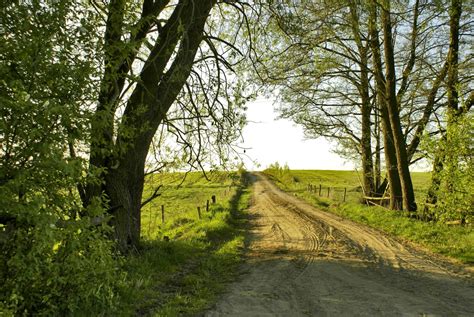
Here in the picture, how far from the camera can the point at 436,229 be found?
535 inches

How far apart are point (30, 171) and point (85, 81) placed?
A: 1.41m

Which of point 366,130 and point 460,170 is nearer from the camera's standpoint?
point 460,170

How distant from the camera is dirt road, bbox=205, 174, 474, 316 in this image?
6.42 metres

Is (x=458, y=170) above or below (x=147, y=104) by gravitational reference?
below

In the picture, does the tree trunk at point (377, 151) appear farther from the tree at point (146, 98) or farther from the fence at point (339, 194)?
the tree at point (146, 98)

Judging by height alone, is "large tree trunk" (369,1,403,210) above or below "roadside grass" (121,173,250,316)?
above

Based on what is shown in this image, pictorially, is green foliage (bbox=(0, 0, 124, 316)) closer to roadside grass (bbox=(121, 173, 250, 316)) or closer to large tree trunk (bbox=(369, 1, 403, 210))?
roadside grass (bbox=(121, 173, 250, 316))

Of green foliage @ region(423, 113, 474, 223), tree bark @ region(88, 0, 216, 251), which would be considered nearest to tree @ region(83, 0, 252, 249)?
tree bark @ region(88, 0, 216, 251)

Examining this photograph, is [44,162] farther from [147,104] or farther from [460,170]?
[460,170]

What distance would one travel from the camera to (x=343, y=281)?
8.16 meters

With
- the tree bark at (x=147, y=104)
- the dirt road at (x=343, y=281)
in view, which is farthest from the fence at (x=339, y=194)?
the tree bark at (x=147, y=104)

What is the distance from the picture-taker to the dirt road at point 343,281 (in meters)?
6.42

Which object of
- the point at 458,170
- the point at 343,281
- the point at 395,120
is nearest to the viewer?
the point at 343,281

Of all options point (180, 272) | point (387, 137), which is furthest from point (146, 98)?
point (387, 137)
